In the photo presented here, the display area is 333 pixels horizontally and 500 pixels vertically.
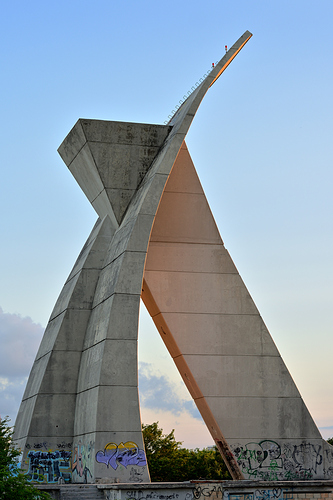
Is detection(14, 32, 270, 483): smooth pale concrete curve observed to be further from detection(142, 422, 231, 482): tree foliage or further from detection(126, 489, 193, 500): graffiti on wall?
detection(142, 422, 231, 482): tree foliage

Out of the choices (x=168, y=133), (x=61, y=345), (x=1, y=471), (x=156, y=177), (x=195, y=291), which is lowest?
(x=1, y=471)

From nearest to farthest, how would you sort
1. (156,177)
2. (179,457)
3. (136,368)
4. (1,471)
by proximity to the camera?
(1,471), (136,368), (156,177), (179,457)

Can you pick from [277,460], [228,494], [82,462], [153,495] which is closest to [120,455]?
[153,495]

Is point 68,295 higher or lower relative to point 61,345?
higher

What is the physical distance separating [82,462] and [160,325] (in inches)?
254

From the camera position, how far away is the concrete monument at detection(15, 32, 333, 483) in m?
25.5

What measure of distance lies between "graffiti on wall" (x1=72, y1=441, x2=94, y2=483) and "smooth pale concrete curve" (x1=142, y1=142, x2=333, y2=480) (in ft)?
16.7

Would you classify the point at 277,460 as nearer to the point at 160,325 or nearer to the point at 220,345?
the point at 220,345

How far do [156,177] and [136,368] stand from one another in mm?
6918

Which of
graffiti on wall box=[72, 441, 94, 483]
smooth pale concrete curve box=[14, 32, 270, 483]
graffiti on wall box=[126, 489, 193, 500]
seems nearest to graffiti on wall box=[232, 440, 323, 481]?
smooth pale concrete curve box=[14, 32, 270, 483]

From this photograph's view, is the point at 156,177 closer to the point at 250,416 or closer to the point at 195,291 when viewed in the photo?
the point at 195,291

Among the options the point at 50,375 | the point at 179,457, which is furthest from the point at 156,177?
the point at 179,457

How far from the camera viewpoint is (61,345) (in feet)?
92.3

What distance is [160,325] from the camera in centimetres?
2909
